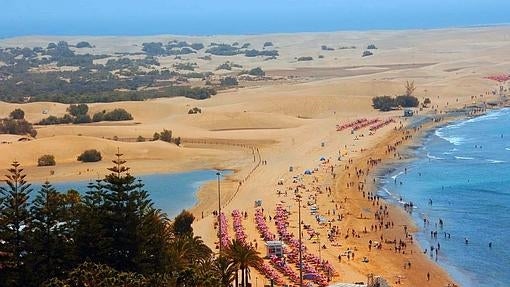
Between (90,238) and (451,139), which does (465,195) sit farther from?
(90,238)

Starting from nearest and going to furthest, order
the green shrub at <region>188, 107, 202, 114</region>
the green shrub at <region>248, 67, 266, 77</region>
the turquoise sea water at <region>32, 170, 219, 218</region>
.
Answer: the turquoise sea water at <region>32, 170, 219, 218</region>
the green shrub at <region>188, 107, 202, 114</region>
the green shrub at <region>248, 67, 266, 77</region>

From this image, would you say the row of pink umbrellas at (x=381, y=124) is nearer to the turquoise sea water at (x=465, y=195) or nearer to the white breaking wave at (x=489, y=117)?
the turquoise sea water at (x=465, y=195)

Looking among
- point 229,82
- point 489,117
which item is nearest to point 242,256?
point 489,117

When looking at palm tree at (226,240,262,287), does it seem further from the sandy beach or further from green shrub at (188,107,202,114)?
green shrub at (188,107,202,114)

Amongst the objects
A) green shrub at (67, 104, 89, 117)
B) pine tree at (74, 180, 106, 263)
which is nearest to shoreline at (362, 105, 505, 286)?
pine tree at (74, 180, 106, 263)

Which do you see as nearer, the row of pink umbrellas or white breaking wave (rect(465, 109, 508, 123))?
the row of pink umbrellas

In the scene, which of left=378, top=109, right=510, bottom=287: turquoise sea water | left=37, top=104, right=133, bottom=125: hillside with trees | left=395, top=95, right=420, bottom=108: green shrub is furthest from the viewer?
left=395, top=95, right=420, bottom=108: green shrub
